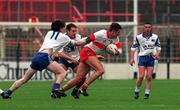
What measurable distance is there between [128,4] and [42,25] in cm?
933

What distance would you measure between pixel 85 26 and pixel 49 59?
18903mm

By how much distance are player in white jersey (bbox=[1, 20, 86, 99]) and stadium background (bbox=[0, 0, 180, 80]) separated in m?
16.0

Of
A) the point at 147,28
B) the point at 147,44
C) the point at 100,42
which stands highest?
the point at 147,28

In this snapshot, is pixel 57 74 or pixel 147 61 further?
pixel 147 61

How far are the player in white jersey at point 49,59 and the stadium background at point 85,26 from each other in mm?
16003

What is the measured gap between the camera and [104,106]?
50.0ft

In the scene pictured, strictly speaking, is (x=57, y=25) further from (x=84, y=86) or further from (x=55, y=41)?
(x=84, y=86)

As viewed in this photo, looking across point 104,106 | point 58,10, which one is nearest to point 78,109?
point 104,106

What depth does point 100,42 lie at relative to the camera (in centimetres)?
1820

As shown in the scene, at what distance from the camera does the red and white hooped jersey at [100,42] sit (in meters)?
18.0

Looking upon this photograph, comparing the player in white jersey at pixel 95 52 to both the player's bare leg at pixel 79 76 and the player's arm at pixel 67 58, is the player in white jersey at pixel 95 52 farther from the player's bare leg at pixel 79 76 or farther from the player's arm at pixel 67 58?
the player's arm at pixel 67 58

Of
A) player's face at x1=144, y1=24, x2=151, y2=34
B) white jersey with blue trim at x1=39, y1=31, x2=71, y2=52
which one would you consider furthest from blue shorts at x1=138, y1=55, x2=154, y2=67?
white jersey with blue trim at x1=39, y1=31, x2=71, y2=52

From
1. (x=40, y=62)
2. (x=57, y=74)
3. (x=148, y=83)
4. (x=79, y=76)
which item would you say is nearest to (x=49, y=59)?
(x=40, y=62)

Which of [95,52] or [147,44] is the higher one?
[147,44]
